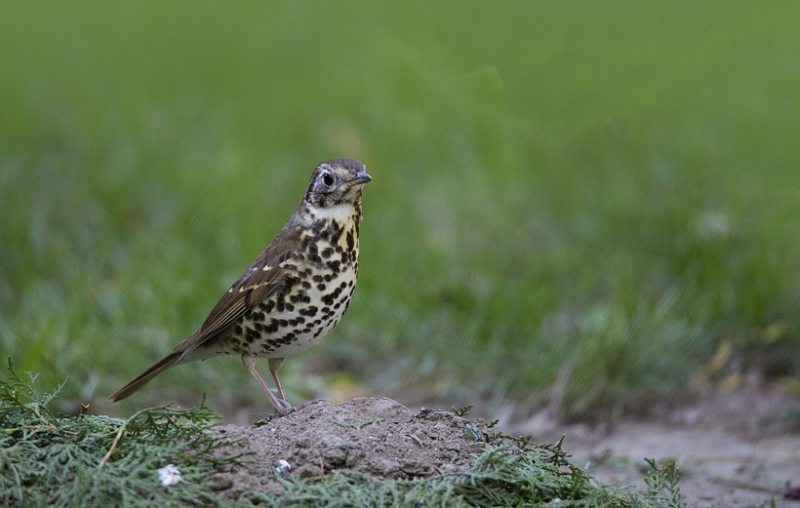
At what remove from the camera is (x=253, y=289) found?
4.64 meters

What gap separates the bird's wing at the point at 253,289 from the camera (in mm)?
4582

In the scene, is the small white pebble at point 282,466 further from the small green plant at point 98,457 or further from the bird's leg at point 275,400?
the bird's leg at point 275,400

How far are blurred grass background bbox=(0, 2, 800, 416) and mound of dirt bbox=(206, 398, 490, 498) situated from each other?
2.11m

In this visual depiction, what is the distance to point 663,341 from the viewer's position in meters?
6.05

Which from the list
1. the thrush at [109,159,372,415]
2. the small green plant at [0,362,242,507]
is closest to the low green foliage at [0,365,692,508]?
the small green plant at [0,362,242,507]

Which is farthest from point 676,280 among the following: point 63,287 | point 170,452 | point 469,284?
point 170,452

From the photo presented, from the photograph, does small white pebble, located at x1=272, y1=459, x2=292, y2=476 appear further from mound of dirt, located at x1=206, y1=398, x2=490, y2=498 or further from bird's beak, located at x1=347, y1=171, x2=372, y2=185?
bird's beak, located at x1=347, y1=171, x2=372, y2=185

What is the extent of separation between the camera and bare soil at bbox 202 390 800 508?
3.31 metres

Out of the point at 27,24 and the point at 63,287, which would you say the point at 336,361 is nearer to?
the point at 63,287

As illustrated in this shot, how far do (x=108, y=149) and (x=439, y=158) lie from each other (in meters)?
2.46

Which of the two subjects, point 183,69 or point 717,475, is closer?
point 717,475

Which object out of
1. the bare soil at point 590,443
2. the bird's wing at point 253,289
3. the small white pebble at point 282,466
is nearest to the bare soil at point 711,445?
the bare soil at point 590,443

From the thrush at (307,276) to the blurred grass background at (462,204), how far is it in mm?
1254

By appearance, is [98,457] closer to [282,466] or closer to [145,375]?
[282,466]
